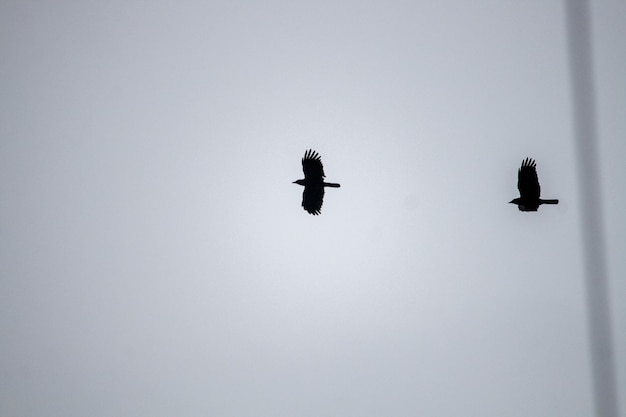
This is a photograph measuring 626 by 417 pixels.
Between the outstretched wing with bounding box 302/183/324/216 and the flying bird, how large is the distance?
80 centimetres

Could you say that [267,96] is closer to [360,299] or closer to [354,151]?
[354,151]

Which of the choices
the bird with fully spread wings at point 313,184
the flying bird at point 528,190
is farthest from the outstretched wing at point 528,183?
the bird with fully spread wings at point 313,184

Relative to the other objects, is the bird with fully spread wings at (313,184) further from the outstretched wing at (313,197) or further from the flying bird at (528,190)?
the flying bird at (528,190)

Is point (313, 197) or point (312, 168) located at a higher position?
point (312, 168)

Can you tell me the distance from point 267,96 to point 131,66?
23.0 inches

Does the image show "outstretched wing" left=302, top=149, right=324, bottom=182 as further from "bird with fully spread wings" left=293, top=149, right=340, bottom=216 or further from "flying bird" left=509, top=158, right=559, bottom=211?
"flying bird" left=509, top=158, right=559, bottom=211

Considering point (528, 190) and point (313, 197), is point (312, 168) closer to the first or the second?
point (313, 197)

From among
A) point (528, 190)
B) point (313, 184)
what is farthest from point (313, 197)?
point (528, 190)

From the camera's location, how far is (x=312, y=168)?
155 centimetres

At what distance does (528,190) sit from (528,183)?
0.10 ft

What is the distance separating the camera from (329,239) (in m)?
1.61

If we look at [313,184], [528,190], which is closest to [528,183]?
[528,190]

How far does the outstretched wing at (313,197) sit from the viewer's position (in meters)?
1.54

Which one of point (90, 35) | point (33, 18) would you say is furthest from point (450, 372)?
point (33, 18)
